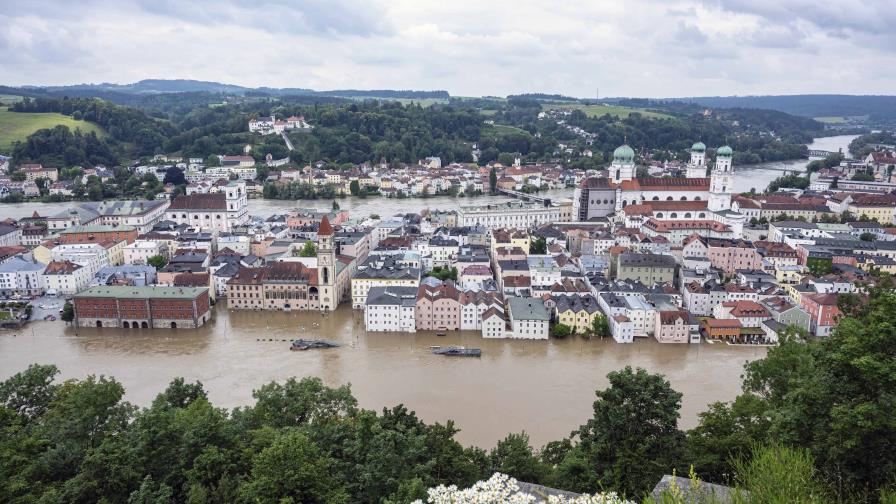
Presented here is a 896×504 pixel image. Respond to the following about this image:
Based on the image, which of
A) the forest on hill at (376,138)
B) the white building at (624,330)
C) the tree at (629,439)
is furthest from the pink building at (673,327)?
the forest on hill at (376,138)

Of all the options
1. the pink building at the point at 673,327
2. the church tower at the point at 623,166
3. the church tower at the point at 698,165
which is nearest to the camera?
the pink building at the point at 673,327

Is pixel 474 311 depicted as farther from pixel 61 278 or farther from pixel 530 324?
pixel 61 278

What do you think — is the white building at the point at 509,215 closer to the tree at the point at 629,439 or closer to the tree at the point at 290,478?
the tree at the point at 629,439

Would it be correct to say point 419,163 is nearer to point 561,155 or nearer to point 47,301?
point 561,155

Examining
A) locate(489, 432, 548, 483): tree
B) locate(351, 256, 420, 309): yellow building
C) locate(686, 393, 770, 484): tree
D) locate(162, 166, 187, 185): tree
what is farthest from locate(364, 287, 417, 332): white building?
locate(162, 166, 187, 185): tree

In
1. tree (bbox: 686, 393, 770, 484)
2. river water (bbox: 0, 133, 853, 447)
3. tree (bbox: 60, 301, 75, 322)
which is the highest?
tree (bbox: 686, 393, 770, 484)

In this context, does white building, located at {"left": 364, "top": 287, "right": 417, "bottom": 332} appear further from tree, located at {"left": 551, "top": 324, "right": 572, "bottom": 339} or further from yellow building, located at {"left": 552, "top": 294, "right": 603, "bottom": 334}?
yellow building, located at {"left": 552, "top": 294, "right": 603, "bottom": 334}
